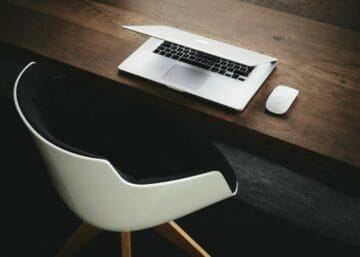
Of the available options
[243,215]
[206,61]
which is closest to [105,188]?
[206,61]

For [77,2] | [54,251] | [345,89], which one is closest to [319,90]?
[345,89]

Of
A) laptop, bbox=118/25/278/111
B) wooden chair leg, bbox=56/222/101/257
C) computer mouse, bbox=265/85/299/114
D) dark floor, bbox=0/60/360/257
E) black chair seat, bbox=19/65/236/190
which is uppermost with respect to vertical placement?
laptop, bbox=118/25/278/111

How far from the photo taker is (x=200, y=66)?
1425mm

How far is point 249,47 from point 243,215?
0.77 m

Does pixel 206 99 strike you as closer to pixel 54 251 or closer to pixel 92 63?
pixel 92 63

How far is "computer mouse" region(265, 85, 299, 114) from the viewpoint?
4.19 feet

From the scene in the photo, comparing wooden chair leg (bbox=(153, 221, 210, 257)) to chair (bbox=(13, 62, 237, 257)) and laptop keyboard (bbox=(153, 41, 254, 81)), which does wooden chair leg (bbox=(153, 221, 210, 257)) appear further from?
laptop keyboard (bbox=(153, 41, 254, 81))

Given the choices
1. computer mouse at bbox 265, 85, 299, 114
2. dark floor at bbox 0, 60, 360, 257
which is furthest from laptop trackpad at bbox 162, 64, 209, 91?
dark floor at bbox 0, 60, 360, 257

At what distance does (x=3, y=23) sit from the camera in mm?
1595

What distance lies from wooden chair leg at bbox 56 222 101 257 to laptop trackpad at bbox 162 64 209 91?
2.05ft

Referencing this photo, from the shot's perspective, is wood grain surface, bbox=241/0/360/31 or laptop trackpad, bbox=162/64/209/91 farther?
wood grain surface, bbox=241/0/360/31

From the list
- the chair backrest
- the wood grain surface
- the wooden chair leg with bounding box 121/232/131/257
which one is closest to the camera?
the chair backrest

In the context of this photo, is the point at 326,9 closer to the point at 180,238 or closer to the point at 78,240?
the point at 180,238

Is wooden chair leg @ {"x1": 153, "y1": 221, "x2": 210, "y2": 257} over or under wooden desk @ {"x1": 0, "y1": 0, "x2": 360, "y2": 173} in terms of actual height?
under
